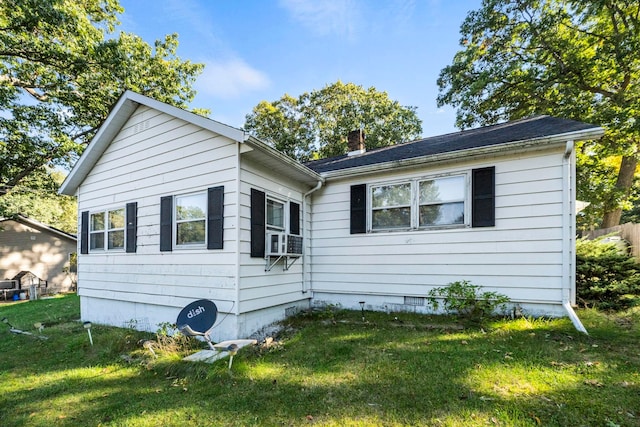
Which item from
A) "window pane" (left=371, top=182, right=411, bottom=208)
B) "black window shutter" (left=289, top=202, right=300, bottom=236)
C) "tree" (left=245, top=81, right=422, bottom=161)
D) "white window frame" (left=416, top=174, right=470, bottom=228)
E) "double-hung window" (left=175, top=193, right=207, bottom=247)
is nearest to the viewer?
"double-hung window" (left=175, top=193, right=207, bottom=247)

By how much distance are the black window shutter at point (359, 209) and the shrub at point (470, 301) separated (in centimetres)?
214

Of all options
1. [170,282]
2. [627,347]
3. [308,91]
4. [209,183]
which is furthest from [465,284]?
[308,91]

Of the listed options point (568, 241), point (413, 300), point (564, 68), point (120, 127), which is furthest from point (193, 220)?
point (564, 68)

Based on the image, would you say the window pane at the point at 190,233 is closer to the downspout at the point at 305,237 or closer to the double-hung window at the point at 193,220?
the double-hung window at the point at 193,220

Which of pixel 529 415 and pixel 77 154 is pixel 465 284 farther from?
pixel 77 154

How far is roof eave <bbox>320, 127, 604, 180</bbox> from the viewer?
15.6ft

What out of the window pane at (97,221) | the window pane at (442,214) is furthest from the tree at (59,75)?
the window pane at (442,214)

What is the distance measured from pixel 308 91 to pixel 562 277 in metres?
21.3

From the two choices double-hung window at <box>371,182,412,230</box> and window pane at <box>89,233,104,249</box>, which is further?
window pane at <box>89,233,104,249</box>

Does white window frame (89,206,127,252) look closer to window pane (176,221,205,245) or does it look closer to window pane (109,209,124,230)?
window pane (109,209,124,230)

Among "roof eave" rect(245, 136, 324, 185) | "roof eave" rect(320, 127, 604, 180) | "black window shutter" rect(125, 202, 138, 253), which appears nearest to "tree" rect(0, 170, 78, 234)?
"black window shutter" rect(125, 202, 138, 253)

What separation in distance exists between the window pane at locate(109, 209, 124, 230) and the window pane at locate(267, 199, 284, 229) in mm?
3892

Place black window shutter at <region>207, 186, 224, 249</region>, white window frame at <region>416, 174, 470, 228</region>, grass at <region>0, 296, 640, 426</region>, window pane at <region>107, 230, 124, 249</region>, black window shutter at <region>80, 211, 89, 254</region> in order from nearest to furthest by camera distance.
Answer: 1. grass at <region>0, 296, 640, 426</region>
2. black window shutter at <region>207, 186, 224, 249</region>
3. white window frame at <region>416, 174, 470, 228</region>
4. window pane at <region>107, 230, 124, 249</region>
5. black window shutter at <region>80, 211, 89, 254</region>

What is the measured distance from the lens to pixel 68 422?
2953 mm
